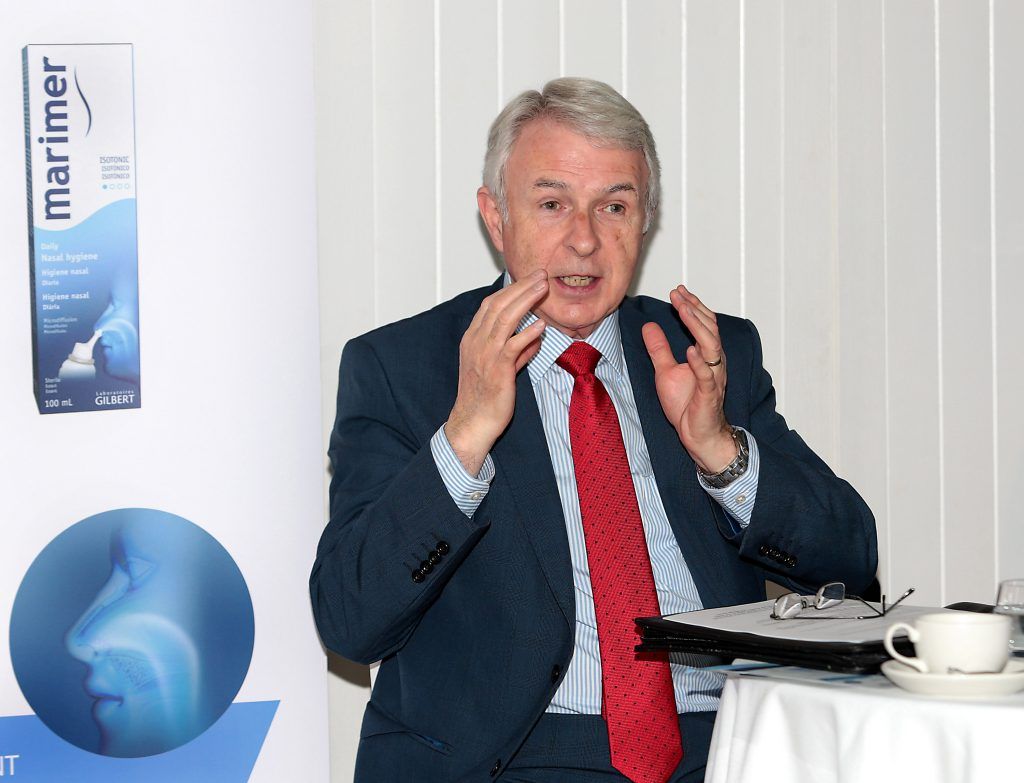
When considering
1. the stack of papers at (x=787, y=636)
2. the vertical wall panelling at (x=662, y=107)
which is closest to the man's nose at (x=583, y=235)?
the vertical wall panelling at (x=662, y=107)

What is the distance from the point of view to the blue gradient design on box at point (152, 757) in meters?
2.15

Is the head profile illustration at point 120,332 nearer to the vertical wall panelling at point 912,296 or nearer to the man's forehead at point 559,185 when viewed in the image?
the man's forehead at point 559,185

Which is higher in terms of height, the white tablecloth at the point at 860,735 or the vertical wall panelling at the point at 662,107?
the vertical wall panelling at the point at 662,107

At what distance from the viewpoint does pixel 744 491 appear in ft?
6.46

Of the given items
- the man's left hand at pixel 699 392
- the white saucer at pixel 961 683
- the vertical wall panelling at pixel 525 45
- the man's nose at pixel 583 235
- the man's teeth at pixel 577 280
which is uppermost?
the vertical wall panelling at pixel 525 45

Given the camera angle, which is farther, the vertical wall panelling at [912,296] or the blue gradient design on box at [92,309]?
the vertical wall panelling at [912,296]

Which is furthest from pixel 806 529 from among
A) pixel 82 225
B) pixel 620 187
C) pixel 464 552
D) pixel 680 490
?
pixel 82 225

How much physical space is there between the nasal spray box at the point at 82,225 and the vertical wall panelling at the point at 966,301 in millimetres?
1933

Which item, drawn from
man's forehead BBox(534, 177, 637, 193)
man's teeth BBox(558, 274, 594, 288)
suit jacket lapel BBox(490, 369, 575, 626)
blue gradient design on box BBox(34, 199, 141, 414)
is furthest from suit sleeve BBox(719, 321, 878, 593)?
blue gradient design on box BBox(34, 199, 141, 414)

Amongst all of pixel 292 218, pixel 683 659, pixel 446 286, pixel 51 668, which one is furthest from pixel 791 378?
pixel 51 668

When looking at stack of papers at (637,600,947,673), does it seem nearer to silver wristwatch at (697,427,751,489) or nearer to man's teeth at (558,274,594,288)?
silver wristwatch at (697,427,751,489)

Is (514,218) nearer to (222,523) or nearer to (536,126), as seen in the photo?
(536,126)

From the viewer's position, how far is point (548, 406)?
2.12m

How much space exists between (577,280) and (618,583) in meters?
0.56
